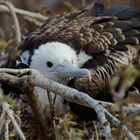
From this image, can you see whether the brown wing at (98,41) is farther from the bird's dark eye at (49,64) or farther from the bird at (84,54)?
the bird's dark eye at (49,64)

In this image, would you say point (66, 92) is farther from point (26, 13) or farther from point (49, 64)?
point (26, 13)

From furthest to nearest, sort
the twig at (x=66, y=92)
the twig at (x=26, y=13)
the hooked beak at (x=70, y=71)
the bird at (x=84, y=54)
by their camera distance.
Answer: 1. the twig at (x=26, y=13)
2. the bird at (x=84, y=54)
3. the hooked beak at (x=70, y=71)
4. the twig at (x=66, y=92)

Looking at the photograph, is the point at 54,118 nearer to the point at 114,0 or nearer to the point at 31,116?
the point at 31,116


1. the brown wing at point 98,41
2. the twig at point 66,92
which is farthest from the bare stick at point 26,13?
the twig at point 66,92

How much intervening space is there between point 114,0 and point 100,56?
1495 mm

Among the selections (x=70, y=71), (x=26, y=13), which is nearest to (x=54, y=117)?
(x=70, y=71)

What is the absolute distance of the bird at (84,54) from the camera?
11.8ft

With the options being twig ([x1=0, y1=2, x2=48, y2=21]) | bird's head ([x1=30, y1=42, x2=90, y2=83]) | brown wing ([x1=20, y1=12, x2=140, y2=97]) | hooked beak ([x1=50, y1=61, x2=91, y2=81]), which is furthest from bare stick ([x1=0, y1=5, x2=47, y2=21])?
hooked beak ([x1=50, y1=61, x2=91, y2=81])

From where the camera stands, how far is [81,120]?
143 inches

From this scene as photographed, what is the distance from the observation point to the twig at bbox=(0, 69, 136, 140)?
8.70ft

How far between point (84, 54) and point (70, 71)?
0.20 meters

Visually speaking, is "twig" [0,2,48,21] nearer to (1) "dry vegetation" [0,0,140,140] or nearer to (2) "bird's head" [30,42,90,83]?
(1) "dry vegetation" [0,0,140,140]

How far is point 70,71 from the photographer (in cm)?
349

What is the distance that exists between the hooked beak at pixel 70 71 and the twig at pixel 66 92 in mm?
443
